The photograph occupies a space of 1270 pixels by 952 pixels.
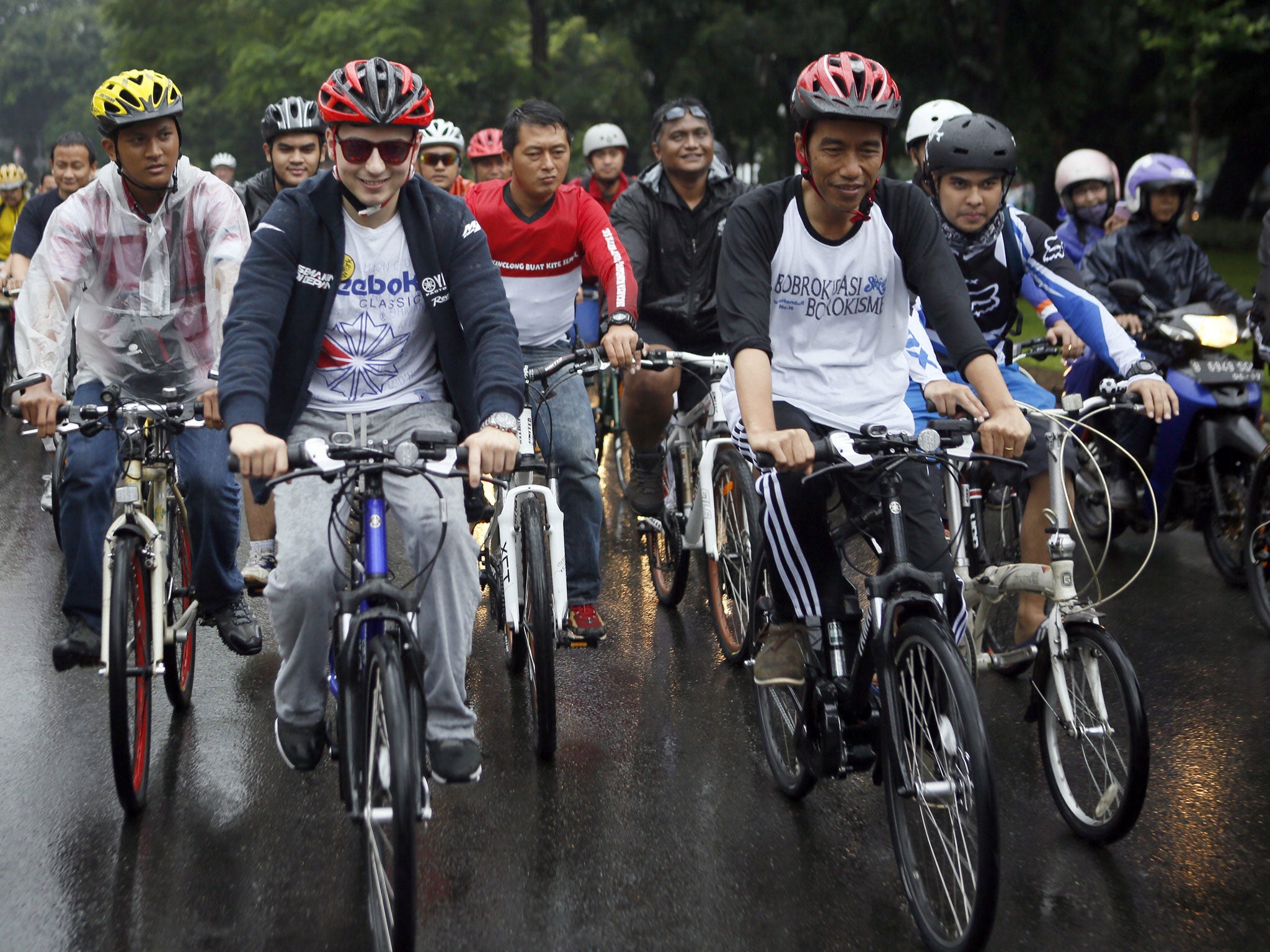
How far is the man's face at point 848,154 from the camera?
410cm

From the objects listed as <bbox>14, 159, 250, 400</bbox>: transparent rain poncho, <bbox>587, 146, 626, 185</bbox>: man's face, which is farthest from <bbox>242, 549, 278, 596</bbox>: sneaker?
<bbox>587, 146, 626, 185</bbox>: man's face

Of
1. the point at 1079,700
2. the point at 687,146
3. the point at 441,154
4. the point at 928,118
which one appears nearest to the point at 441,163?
the point at 441,154

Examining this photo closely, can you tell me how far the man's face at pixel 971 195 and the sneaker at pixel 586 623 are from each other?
2111 millimetres

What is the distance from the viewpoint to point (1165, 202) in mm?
7496

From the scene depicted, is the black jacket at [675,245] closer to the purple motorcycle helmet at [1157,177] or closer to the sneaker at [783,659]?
the purple motorcycle helmet at [1157,177]

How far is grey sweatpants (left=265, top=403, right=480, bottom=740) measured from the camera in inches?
153

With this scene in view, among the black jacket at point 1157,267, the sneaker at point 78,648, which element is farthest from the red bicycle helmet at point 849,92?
the black jacket at point 1157,267

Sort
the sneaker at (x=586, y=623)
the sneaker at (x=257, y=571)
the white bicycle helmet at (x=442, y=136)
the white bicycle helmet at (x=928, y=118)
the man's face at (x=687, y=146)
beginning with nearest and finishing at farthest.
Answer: the sneaker at (x=586, y=623)
the white bicycle helmet at (x=928, y=118)
the sneaker at (x=257, y=571)
the man's face at (x=687, y=146)
the white bicycle helmet at (x=442, y=136)

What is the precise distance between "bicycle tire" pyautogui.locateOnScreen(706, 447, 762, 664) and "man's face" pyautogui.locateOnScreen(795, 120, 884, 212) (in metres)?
2.01

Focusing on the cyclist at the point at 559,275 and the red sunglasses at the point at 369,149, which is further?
the cyclist at the point at 559,275

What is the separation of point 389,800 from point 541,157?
135 inches

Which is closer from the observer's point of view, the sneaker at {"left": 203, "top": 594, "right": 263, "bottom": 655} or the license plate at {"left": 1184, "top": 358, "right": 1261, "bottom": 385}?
the sneaker at {"left": 203, "top": 594, "right": 263, "bottom": 655}

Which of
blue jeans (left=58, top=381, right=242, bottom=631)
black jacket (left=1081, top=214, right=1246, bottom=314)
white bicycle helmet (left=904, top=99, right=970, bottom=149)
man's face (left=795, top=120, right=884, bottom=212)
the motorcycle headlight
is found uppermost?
white bicycle helmet (left=904, top=99, right=970, bottom=149)

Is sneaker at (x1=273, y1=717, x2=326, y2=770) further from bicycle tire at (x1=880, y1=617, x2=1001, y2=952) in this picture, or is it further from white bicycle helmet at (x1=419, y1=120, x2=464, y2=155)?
white bicycle helmet at (x1=419, y1=120, x2=464, y2=155)
